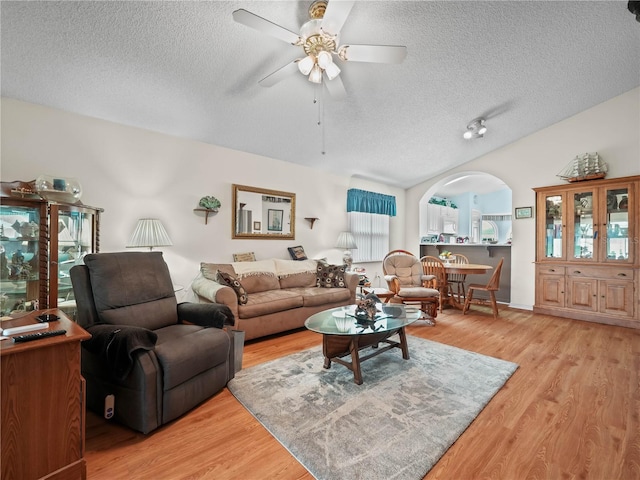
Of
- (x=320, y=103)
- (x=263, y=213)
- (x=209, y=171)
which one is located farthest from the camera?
(x=263, y=213)

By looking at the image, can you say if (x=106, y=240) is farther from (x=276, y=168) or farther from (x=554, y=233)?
(x=554, y=233)

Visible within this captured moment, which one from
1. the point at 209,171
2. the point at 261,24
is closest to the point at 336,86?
the point at 261,24

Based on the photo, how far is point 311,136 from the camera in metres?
3.93

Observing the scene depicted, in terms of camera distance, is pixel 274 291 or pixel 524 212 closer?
pixel 274 291

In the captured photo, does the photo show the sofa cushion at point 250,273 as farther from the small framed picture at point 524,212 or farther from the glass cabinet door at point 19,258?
the small framed picture at point 524,212

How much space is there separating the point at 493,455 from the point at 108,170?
394 cm

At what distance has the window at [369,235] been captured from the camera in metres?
5.61

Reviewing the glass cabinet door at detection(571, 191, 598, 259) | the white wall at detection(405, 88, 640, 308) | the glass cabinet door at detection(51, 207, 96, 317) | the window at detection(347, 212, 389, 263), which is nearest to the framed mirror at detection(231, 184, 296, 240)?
the window at detection(347, 212, 389, 263)

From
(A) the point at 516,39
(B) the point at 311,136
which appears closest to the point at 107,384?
(B) the point at 311,136

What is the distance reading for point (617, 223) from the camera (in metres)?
3.88

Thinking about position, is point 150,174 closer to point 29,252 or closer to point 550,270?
point 29,252

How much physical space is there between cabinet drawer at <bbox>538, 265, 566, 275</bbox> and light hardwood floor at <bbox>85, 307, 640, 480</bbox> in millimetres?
1945

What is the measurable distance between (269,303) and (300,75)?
2.38 metres

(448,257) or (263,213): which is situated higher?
(263,213)
